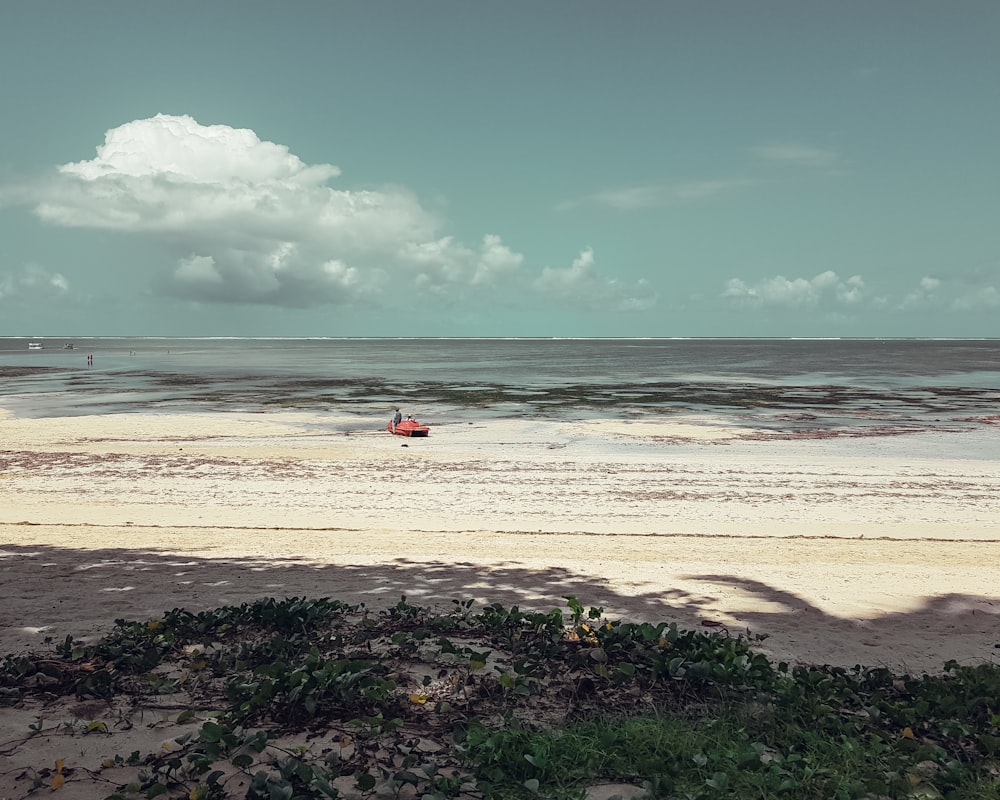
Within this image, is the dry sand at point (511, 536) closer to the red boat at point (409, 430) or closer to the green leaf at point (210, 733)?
the green leaf at point (210, 733)

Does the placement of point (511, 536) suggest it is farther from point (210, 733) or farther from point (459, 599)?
point (210, 733)

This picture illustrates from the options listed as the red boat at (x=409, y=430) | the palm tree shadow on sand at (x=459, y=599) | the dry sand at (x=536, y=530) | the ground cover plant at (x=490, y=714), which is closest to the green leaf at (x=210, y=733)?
the ground cover plant at (x=490, y=714)

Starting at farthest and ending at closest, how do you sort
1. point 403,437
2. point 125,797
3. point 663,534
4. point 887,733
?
point 403,437, point 663,534, point 887,733, point 125,797

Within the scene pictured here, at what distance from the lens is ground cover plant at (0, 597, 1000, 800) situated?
446 cm

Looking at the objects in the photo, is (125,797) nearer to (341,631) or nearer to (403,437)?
(341,631)

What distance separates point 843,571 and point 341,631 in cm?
717

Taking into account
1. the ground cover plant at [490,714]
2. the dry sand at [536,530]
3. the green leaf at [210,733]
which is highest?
the green leaf at [210,733]

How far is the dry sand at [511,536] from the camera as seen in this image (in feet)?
25.1

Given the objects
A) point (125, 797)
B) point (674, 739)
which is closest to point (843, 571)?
point (674, 739)

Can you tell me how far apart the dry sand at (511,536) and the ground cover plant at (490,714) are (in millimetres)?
385

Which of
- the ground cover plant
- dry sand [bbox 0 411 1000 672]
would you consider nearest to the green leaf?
the ground cover plant

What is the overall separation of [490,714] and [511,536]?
25.7ft

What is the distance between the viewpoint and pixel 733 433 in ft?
96.6

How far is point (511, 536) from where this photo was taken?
1320 cm
